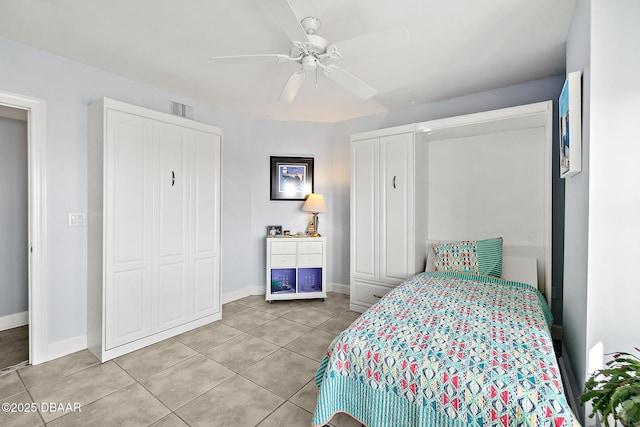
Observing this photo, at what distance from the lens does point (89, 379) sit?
224 centimetres

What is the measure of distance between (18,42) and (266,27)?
2.07 m

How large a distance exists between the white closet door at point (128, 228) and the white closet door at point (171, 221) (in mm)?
94

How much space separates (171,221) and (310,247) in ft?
5.94

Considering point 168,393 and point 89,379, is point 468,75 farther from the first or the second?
point 89,379

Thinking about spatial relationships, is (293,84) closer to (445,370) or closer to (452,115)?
(445,370)

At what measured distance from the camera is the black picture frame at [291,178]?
4.40m

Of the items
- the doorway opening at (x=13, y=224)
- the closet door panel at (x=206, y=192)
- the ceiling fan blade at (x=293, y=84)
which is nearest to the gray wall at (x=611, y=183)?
the ceiling fan blade at (x=293, y=84)

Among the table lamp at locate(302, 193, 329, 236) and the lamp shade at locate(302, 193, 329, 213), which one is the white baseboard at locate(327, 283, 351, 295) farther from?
the lamp shade at locate(302, 193, 329, 213)

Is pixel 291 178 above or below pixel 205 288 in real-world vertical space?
above

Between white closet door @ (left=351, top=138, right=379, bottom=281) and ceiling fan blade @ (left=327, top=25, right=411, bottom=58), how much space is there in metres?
1.75

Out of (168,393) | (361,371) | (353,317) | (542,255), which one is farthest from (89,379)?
(542,255)

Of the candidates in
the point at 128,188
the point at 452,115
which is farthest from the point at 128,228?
the point at 452,115

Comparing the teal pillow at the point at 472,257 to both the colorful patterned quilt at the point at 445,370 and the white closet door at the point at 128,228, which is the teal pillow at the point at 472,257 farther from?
the white closet door at the point at 128,228

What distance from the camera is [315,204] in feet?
13.7
